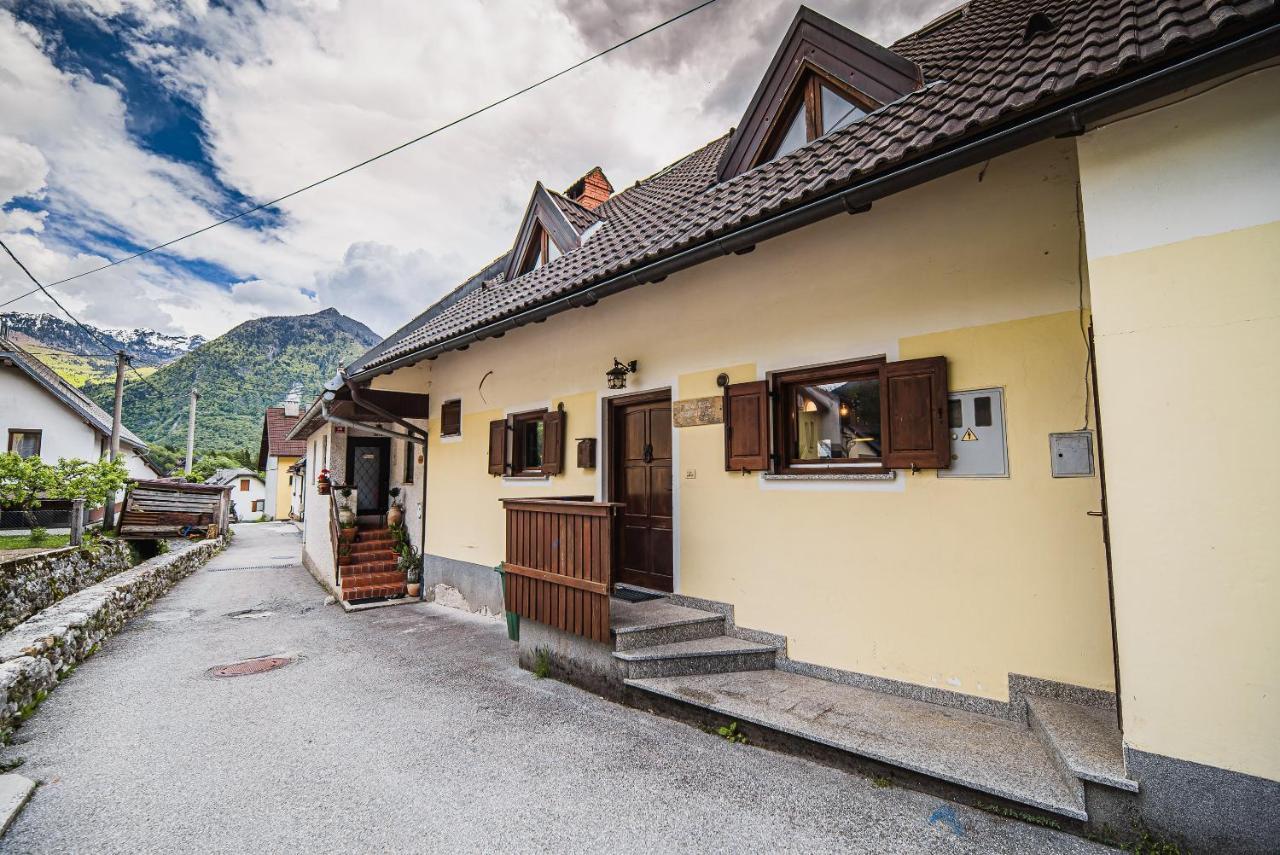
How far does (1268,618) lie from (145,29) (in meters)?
13.1

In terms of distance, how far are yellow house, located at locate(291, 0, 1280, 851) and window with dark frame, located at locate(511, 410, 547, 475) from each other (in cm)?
53

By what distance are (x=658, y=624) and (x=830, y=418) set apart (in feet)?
7.32

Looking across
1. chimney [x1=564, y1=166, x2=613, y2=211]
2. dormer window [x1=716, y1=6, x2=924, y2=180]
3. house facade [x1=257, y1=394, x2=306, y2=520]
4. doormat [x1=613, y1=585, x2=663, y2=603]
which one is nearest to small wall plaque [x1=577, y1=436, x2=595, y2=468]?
doormat [x1=613, y1=585, x2=663, y2=603]

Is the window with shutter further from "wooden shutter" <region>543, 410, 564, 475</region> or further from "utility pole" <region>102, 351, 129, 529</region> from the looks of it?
"utility pole" <region>102, 351, 129, 529</region>

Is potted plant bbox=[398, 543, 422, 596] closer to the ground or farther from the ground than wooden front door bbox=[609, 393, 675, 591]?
closer to the ground

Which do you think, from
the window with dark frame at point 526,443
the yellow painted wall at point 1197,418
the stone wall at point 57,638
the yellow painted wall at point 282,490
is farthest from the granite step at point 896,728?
A: the yellow painted wall at point 282,490

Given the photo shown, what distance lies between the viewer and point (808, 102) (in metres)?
5.02

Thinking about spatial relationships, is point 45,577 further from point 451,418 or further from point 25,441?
point 25,441

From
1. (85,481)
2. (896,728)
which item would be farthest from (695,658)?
(85,481)

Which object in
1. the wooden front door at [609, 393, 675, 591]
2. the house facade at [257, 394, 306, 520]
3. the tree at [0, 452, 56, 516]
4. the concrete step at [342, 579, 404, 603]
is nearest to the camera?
the wooden front door at [609, 393, 675, 591]

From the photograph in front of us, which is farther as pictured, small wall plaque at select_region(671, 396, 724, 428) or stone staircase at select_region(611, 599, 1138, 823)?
small wall plaque at select_region(671, 396, 724, 428)

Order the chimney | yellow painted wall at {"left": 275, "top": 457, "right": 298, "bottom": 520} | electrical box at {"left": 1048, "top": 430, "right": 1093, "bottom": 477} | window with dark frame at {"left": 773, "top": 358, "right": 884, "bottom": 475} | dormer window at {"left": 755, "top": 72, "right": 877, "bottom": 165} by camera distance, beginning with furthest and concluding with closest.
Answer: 1. yellow painted wall at {"left": 275, "top": 457, "right": 298, "bottom": 520}
2. the chimney
3. dormer window at {"left": 755, "top": 72, "right": 877, "bottom": 165}
4. window with dark frame at {"left": 773, "top": 358, "right": 884, "bottom": 475}
5. electrical box at {"left": 1048, "top": 430, "right": 1093, "bottom": 477}

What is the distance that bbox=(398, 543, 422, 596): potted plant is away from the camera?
30.2 ft

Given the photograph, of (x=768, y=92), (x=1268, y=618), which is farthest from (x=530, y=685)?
(x=768, y=92)
